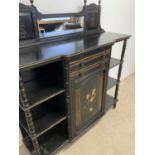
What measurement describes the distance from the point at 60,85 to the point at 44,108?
389 millimetres

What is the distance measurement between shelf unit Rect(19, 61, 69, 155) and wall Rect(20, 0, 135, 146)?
1.71ft

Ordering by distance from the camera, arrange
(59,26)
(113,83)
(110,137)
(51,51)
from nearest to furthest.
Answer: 1. (51,51)
2. (59,26)
3. (110,137)
4. (113,83)

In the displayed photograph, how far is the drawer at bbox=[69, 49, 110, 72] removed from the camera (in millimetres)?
1098

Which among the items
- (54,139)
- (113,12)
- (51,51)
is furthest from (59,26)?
(54,139)

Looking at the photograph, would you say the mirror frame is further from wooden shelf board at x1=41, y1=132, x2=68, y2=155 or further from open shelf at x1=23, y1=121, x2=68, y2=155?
wooden shelf board at x1=41, y1=132, x2=68, y2=155

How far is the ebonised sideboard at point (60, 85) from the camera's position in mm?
1039

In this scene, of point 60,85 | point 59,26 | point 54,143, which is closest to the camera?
point 60,85

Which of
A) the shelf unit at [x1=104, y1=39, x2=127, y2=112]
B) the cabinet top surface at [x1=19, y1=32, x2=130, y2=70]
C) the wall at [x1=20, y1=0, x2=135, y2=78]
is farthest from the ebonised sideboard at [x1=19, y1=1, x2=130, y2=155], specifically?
the shelf unit at [x1=104, y1=39, x2=127, y2=112]

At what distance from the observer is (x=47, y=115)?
1.35 metres

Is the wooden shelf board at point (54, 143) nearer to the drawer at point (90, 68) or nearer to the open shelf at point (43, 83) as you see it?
the open shelf at point (43, 83)

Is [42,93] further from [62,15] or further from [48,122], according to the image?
[62,15]

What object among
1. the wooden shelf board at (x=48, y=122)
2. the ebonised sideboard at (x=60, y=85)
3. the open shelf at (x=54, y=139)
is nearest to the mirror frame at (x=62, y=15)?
the ebonised sideboard at (x=60, y=85)
